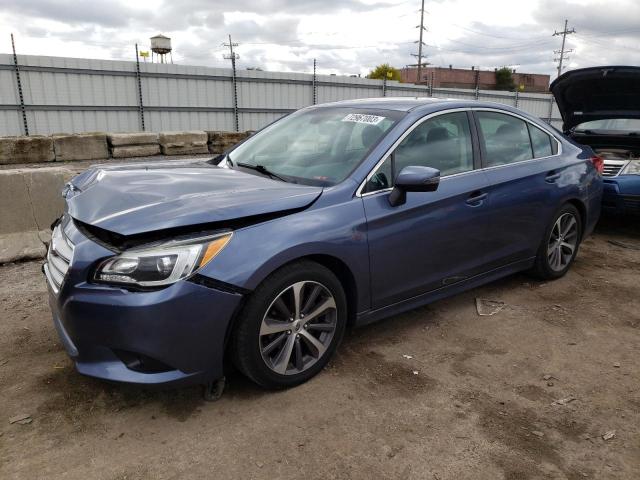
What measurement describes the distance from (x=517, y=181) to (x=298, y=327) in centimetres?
225

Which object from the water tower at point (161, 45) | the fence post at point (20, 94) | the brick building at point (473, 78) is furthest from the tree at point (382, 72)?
the fence post at point (20, 94)

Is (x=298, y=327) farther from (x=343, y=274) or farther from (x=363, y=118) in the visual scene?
(x=363, y=118)

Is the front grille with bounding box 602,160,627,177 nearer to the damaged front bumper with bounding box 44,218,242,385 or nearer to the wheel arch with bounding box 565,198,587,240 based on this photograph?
the wheel arch with bounding box 565,198,587,240

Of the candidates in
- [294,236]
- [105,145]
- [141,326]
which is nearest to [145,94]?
[105,145]

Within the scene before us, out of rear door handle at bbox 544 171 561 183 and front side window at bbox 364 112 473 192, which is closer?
front side window at bbox 364 112 473 192

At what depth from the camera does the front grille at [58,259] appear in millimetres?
2617

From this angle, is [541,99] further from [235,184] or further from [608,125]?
[235,184]

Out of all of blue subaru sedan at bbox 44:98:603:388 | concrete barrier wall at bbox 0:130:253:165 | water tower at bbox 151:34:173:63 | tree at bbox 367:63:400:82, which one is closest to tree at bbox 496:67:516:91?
tree at bbox 367:63:400:82

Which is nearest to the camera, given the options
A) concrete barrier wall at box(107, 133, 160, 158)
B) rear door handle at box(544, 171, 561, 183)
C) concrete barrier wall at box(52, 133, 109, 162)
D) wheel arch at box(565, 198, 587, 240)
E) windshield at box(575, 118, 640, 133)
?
rear door handle at box(544, 171, 561, 183)

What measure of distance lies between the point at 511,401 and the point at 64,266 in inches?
98.3

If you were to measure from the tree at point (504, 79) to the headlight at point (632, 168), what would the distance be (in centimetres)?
7571

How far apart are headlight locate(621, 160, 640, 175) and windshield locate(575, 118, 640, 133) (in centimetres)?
69

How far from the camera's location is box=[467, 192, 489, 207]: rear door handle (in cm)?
365

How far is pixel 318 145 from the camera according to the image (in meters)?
3.54
